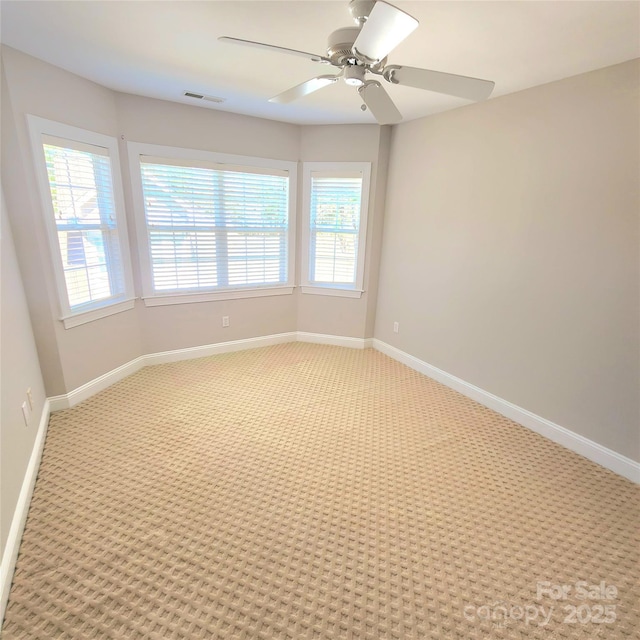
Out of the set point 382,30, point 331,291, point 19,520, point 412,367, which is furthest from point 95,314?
point 412,367

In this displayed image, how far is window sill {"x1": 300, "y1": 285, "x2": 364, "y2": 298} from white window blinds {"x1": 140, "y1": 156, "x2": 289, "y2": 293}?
0.34 meters

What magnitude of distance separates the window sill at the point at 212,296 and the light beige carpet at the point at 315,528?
3.11 ft

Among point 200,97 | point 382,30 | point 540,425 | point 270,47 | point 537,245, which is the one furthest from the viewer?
point 200,97

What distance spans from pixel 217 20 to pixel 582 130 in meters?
2.16

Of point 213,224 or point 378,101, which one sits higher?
point 378,101

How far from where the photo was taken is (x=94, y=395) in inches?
113

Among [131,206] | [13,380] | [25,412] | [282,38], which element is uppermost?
[282,38]

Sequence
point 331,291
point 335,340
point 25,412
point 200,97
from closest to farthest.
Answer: point 25,412, point 200,97, point 331,291, point 335,340

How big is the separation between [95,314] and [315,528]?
2328 mm

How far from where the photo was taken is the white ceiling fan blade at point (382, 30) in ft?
3.53

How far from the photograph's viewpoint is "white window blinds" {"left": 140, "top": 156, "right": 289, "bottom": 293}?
317 cm

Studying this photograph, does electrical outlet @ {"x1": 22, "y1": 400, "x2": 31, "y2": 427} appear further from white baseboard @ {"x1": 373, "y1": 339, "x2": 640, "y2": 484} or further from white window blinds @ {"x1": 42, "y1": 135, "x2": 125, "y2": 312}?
white baseboard @ {"x1": 373, "y1": 339, "x2": 640, "y2": 484}

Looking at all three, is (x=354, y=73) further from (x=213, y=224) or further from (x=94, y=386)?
(x=94, y=386)

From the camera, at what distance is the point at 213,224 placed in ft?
11.3
